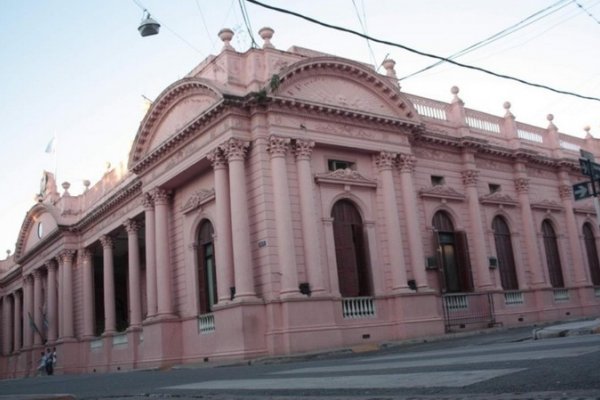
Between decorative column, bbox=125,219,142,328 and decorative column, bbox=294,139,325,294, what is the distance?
10.1 meters

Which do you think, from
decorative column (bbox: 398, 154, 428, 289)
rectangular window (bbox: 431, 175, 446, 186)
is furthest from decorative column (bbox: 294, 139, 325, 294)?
rectangular window (bbox: 431, 175, 446, 186)

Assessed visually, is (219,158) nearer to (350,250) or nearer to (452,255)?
(350,250)

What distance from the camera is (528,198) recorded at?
90.2 feet

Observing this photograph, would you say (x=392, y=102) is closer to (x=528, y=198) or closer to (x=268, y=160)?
(x=268, y=160)

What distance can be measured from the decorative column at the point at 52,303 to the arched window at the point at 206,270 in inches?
637

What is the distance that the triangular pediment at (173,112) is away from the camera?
20.4m

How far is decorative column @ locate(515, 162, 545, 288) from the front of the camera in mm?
26484

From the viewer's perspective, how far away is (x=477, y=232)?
2475cm

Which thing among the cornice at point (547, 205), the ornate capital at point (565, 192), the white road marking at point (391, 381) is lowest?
the white road marking at point (391, 381)

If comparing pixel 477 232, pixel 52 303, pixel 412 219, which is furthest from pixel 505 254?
pixel 52 303

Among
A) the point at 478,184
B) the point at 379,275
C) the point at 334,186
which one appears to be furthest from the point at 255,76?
the point at 478,184

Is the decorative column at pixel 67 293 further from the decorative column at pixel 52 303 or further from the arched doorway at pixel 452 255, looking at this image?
the arched doorway at pixel 452 255

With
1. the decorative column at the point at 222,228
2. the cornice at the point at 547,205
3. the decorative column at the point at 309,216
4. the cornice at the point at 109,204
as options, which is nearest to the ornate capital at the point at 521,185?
the cornice at the point at 547,205

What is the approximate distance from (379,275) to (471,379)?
48.9 ft
